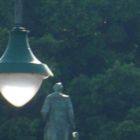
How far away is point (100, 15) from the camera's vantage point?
3186cm

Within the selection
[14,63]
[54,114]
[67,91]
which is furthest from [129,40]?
[14,63]

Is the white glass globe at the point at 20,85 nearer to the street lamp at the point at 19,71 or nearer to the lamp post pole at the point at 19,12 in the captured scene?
the street lamp at the point at 19,71

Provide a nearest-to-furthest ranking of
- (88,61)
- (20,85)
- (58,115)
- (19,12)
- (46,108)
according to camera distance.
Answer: (20,85) → (19,12) → (46,108) → (58,115) → (88,61)

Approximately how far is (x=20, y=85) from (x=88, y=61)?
25.2m

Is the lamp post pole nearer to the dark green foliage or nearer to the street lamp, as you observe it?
the street lamp

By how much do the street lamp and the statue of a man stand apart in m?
14.9

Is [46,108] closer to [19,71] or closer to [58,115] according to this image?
[58,115]

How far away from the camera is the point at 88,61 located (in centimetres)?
3247

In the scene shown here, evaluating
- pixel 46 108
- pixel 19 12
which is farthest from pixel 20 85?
pixel 46 108

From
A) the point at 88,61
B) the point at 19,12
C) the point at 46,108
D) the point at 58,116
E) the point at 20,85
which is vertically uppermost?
the point at 19,12

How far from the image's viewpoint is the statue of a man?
75.3ft

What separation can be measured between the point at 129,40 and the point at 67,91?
9.79 ft

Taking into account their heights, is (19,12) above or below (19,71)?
above

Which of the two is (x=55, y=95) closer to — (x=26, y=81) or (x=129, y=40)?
(x=129, y=40)
